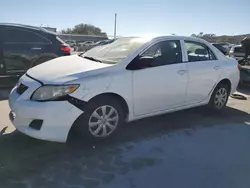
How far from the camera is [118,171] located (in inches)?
124

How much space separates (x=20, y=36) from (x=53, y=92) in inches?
170

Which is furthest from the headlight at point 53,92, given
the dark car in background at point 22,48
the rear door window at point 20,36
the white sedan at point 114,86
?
the rear door window at point 20,36

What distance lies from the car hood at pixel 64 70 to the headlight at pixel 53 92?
0.29 ft

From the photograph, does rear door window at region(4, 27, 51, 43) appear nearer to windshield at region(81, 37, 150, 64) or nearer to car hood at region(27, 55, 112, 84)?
windshield at region(81, 37, 150, 64)

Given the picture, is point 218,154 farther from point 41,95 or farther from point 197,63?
point 41,95

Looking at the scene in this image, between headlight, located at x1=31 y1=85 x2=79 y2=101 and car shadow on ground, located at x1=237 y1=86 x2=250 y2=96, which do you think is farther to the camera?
car shadow on ground, located at x1=237 y1=86 x2=250 y2=96

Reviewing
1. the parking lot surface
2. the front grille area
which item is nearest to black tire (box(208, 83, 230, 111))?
the parking lot surface

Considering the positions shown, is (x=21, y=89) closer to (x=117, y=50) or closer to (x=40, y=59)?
(x=117, y=50)

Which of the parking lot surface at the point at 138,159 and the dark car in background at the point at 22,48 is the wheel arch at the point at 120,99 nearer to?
the parking lot surface at the point at 138,159

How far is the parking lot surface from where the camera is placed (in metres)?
2.96

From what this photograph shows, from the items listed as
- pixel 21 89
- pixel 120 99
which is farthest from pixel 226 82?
pixel 21 89

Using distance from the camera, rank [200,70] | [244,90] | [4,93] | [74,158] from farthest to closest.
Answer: [244,90], [4,93], [200,70], [74,158]

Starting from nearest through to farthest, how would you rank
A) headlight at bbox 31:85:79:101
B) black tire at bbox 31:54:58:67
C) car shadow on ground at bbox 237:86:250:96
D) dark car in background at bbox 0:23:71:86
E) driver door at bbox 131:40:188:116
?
headlight at bbox 31:85:79:101
driver door at bbox 131:40:188:116
dark car in background at bbox 0:23:71:86
black tire at bbox 31:54:58:67
car shadow on ground at bbox 237:86:250:96

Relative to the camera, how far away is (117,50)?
4.46 metres
